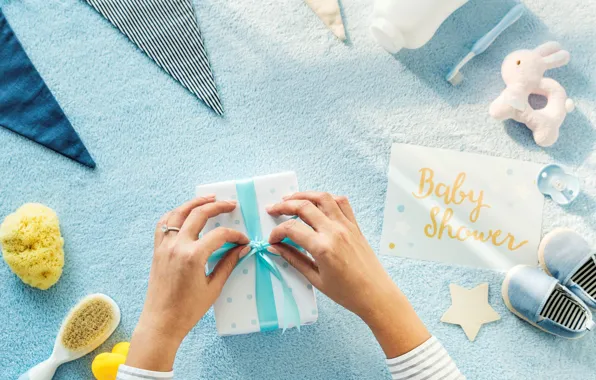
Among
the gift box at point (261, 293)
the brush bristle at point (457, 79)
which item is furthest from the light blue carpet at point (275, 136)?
the gift box at point (261, 293)

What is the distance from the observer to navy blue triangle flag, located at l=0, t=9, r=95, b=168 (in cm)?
112

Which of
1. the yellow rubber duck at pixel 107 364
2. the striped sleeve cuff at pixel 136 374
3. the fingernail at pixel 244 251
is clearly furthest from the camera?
the yellow rubber duck at pixel 107 364

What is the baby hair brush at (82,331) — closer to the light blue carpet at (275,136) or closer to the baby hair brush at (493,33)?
the light blue carpet at (275,136)

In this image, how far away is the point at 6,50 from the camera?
3.71 ft

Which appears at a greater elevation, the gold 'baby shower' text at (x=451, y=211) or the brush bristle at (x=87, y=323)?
the gold 'baby shower' text at (x=451, y=211)

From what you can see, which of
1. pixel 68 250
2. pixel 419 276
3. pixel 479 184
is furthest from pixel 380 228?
pixel 68 250

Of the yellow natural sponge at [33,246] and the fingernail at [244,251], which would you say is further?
the yellow natural sponge at [33,246]

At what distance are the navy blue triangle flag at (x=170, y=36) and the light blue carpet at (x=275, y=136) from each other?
2 cm

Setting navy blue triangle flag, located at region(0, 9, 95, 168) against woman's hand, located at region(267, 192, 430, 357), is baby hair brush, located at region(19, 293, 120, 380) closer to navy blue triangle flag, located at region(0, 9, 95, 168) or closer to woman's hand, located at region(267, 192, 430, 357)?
navy blue triangle flag, located at region(0, 9, 95, 168)

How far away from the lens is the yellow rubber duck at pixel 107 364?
1.02 meters

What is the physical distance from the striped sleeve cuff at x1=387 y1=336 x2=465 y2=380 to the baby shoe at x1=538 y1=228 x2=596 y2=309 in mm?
390

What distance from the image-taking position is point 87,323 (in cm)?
107

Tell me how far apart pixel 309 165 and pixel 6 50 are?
0.70 m

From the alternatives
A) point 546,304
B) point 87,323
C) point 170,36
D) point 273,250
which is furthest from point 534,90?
point 87,323
